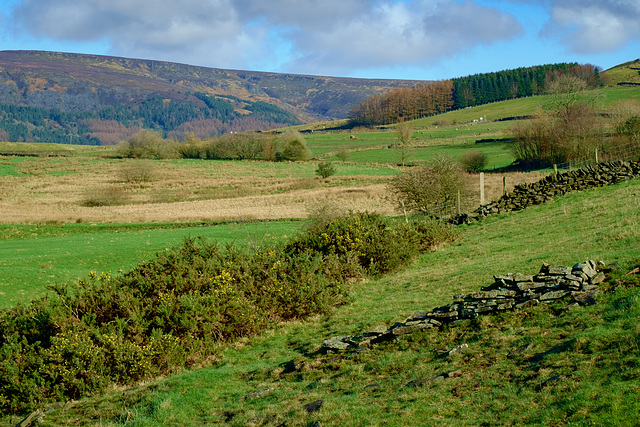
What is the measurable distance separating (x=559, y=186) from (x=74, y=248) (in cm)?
2687

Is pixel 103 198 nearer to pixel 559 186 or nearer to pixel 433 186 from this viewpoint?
pixel 433 186

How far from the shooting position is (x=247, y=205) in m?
57.6

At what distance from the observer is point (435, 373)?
894 centimetres

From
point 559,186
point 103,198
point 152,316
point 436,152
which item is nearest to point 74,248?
point 152,316

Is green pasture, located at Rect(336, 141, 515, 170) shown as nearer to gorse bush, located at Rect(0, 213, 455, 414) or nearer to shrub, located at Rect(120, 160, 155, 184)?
shrub, located at Rect(120, 160, 155, 184)

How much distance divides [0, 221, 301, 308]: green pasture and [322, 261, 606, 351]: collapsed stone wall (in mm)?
8377

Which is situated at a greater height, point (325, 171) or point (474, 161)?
point (474, 161)

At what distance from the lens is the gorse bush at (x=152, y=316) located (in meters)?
11.5

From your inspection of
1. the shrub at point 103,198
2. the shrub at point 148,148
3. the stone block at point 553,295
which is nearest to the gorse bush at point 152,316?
the stone block at point 553,295

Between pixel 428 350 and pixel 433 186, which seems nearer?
pixel 428 350

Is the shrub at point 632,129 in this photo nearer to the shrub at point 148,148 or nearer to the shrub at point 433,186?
the shrub at point 433,186

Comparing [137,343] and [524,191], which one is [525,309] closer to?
[137,343]

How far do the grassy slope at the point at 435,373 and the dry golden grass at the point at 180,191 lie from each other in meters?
17.0

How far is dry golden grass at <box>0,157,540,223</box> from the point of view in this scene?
4934 centimetres
